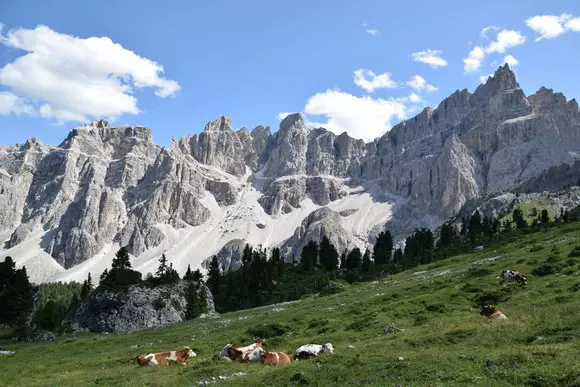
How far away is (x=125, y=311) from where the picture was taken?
87.2 m

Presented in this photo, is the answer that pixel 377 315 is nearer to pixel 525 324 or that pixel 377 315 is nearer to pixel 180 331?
pixel 525 324

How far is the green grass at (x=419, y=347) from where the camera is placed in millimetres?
20125

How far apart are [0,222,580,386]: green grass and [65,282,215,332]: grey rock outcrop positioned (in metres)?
30.2

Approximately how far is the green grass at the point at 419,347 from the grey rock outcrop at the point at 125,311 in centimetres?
3025

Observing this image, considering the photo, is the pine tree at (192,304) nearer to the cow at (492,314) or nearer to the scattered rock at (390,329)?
the scattered rock at (390,329)

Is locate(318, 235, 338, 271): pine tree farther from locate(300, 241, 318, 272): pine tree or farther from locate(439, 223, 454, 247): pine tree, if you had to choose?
locate(439, 223, 454, 247): pine tree

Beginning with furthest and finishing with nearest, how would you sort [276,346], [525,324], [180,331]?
1. [180,331]
2. [276,346]
3. [525,324]

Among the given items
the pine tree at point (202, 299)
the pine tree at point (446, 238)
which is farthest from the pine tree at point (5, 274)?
the pine tree at point (446, 238)

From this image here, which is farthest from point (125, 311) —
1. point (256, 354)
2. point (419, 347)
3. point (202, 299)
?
point (419, 347)

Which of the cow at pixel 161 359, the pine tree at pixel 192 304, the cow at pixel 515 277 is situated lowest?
the pine tree at pixel 192 304

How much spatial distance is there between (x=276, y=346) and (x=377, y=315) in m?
11.6

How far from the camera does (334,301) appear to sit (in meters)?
66.2

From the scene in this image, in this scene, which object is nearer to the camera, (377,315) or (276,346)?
(276,346)

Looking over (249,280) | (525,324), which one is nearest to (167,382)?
(525,324)
